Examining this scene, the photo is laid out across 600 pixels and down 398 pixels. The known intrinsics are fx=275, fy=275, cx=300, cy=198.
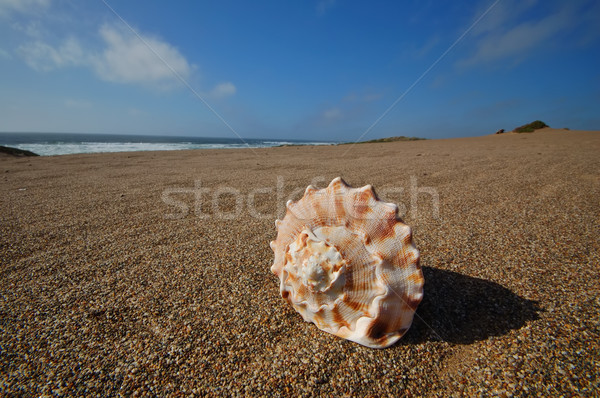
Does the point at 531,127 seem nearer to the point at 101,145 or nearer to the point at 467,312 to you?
the point at 467,312

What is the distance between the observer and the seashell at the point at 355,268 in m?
1.55

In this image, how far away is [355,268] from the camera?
1610mm

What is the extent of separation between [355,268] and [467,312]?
889mm

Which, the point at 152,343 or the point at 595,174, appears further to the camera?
the point at 595,174

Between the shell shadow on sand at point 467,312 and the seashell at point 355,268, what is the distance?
26 cm

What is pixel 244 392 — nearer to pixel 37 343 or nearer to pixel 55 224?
pixel 37 343

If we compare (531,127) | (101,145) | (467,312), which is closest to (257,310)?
(467,312)

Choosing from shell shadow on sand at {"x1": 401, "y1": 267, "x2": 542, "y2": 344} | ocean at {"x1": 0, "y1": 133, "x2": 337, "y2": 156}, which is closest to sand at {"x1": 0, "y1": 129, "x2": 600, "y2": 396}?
shell shadow on sand at {"x1": 401, "y1": 267, "x2": 542, "y2": 344}

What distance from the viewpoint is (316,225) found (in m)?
1.77

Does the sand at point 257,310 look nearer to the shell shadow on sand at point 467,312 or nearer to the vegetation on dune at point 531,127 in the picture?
the shell shadow on sand at point 467,312

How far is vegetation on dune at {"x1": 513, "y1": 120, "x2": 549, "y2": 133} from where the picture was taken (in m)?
16.7

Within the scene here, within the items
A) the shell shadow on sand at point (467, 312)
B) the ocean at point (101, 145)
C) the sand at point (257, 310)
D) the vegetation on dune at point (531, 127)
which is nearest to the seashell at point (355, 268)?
the sand at point (257, 310)

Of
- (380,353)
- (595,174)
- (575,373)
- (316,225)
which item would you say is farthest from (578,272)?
(595,174)

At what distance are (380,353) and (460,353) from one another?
45 centimetres
